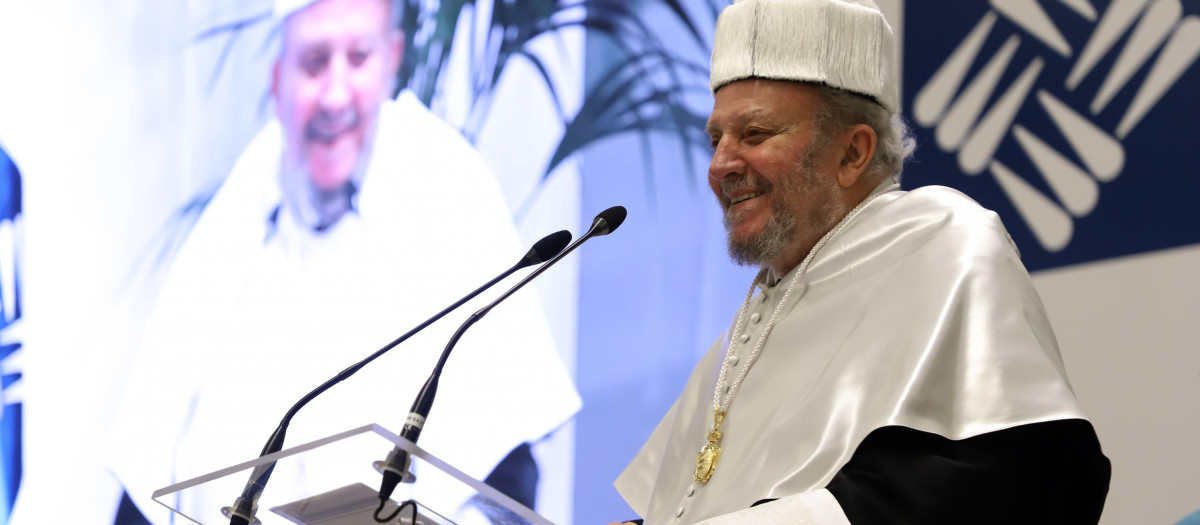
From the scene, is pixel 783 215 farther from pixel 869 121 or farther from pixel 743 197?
pixel 869 121

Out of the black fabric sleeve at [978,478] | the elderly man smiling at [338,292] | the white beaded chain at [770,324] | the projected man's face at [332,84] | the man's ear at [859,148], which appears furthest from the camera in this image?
the projected man's face at [332,84]

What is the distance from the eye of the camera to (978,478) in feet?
6.48

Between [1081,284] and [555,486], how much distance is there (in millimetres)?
1809

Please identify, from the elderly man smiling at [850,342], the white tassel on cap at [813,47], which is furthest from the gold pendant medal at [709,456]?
the white tassel on cap at [813,47]

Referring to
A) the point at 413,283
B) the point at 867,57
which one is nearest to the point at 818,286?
the point at 867,57

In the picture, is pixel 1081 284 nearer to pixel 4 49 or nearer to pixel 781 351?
pixel 781 351

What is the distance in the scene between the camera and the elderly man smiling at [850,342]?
2.01 meters

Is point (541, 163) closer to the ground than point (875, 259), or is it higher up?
higher up

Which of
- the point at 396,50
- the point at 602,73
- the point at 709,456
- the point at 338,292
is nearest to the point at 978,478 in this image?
the point at 709,456

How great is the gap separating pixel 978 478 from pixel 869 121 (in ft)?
3.17

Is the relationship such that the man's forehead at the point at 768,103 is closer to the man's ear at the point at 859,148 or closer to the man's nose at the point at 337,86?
the man's ear at the point at 859,148

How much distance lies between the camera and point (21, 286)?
11.2 feet

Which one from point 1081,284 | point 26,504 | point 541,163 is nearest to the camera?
point 26,504

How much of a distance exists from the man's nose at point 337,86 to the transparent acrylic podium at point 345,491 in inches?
86.9
